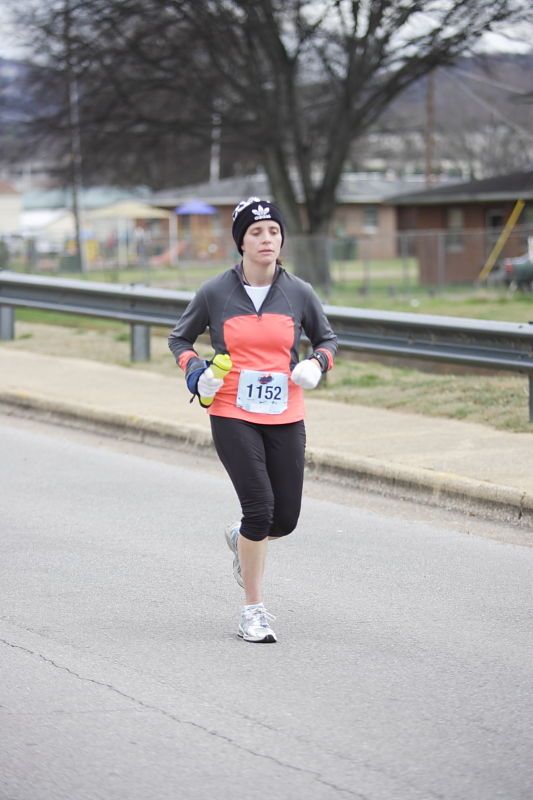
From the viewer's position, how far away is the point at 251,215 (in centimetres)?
564

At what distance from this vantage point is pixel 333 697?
Answer: 5078mm

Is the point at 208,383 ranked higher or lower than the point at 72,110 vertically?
lower

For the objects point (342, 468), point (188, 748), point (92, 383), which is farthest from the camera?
point (92, 383)

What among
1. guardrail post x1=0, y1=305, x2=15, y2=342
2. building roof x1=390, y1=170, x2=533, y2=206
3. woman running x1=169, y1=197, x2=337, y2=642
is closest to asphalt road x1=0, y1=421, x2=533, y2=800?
woman running x1=169, y1=197, x2=337, y2=642

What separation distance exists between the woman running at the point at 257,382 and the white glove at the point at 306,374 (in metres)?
0.01

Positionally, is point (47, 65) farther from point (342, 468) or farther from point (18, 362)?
point (342, 468)

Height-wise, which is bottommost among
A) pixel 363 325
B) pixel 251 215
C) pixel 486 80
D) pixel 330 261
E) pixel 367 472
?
pixel 367 472

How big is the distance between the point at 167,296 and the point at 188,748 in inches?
381

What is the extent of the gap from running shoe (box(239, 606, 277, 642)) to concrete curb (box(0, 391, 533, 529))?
2773 millimetres

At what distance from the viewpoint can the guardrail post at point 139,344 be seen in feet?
49.2

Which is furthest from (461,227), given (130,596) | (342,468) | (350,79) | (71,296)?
(130,596)

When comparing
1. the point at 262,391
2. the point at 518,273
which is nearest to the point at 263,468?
the point at 262,391

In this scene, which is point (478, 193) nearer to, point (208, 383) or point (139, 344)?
point (139, 344)

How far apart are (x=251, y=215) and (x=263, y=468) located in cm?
104
